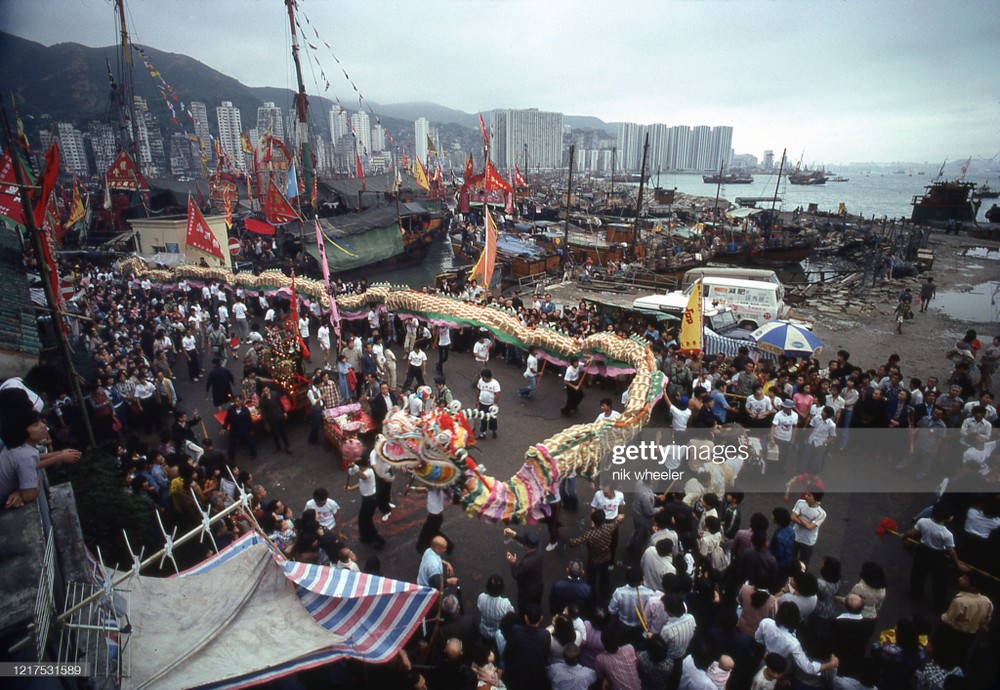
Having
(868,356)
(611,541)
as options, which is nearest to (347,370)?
(611,541)

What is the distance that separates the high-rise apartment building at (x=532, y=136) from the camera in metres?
160

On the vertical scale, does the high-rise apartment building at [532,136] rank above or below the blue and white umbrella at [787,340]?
above

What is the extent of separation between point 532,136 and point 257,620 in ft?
622

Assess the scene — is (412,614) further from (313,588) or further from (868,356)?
(868,356)

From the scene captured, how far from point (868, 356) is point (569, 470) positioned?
12634 millimetres

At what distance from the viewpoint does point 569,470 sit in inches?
279

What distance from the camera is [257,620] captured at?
378 cm

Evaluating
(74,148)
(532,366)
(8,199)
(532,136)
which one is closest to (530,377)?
(532,366)

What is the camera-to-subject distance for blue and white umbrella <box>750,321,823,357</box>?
1077 centimetres

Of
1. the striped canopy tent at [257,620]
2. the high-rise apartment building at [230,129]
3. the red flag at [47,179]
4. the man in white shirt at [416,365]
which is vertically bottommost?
the man in white shirt at [416,365]

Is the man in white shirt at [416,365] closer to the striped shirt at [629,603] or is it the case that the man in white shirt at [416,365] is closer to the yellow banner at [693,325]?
the yellow banner at [693,325]

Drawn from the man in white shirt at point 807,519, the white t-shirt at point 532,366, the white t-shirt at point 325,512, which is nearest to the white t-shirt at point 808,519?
the man in white shirt at point 807,519

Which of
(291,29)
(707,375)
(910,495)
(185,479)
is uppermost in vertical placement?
(291,29)

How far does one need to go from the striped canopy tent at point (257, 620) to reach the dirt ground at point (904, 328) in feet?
49.3
